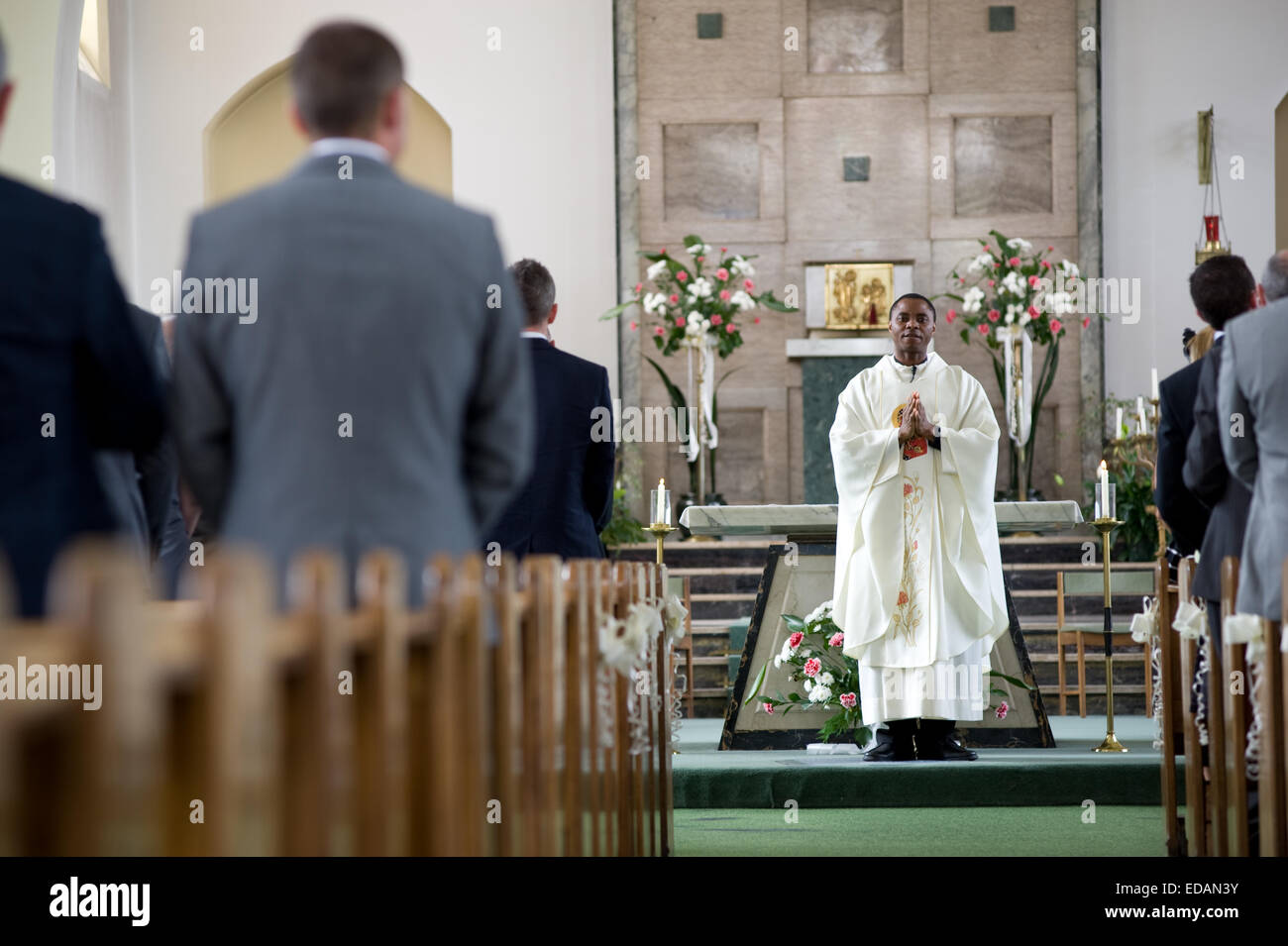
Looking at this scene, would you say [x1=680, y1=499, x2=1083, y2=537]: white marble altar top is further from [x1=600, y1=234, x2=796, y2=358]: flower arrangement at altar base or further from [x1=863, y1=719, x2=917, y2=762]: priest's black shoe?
[x1=600, y1=234, x2=796, y2=358]: flower arrangement at altar base

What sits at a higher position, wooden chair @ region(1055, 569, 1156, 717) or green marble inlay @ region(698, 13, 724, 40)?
green marble inlay @ region(698, 13, 724, 40)

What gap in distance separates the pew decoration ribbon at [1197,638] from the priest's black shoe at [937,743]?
2346mm

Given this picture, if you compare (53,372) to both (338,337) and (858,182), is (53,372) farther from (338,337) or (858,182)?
(858,182)

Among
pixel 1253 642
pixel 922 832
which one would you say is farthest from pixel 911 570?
pixel 1253 642

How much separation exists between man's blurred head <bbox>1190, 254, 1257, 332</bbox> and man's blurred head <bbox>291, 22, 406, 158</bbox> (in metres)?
2.75

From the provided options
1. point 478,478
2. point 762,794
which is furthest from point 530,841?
point 762,794

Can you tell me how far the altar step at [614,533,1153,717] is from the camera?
9492 millimetres

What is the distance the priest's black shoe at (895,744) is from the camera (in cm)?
654

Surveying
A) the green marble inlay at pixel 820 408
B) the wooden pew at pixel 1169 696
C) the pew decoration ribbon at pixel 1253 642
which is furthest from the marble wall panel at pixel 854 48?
the pew decoration ribbon at pixel 1253 642

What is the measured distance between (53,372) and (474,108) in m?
11.3

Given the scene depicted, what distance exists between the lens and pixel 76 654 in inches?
49.3

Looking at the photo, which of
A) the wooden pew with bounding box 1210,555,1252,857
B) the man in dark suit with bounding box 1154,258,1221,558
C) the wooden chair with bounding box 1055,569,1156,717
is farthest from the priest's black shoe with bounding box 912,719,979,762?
the wooden pew with bounding box 1210,555,1252,857

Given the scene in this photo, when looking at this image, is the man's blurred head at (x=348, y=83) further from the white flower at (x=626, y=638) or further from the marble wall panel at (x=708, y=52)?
the marble wall panel at (x=708, y=52)
